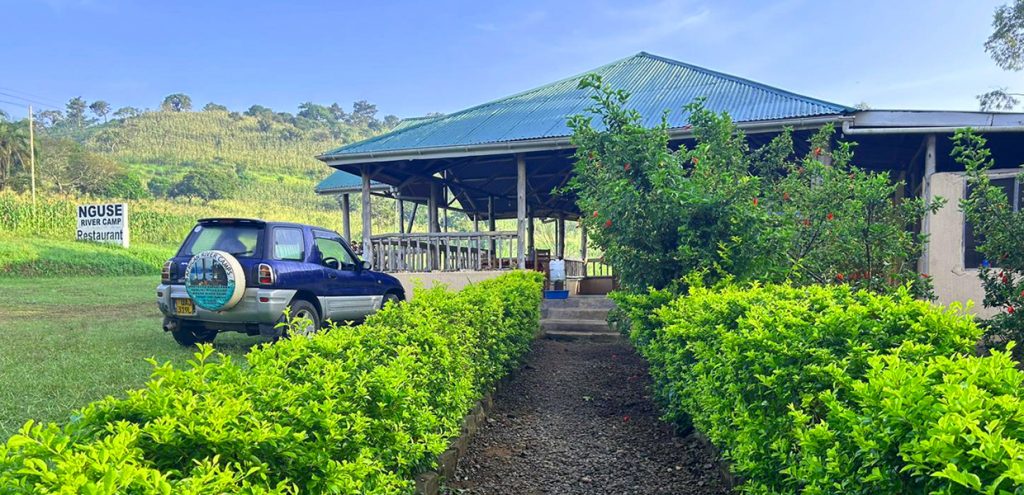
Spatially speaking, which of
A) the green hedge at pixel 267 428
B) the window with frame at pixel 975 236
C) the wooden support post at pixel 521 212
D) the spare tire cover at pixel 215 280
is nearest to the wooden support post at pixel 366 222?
the wooden support post at pixel 521 212

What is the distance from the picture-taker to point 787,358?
7.36 feet

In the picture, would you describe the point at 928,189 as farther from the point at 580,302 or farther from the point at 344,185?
the point at 344,185

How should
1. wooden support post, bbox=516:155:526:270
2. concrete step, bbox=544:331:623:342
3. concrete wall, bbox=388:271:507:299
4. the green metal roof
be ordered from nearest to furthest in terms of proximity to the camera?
concrete step, bbox=544:331:623:342
wooden support post, bbox=516:155:526:270
concrete wall, bbox=388:271:507:299
the green metal roof

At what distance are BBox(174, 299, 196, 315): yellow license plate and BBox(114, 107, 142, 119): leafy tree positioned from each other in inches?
3513

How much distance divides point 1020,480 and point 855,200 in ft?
14.7

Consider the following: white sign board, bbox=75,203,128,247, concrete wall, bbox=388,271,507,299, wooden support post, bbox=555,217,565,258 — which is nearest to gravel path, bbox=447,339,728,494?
concrete wall, bbox=388,271,507,299

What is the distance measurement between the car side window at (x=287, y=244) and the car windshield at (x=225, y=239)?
201mm

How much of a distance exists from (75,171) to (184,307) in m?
43.7

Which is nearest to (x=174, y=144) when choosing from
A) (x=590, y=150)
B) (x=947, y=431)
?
(x=590, y=150)

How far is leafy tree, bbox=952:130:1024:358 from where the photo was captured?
4.91m

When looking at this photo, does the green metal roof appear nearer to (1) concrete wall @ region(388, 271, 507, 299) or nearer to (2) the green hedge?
(1) concrete wall @ region(388, 271, 507, 299)

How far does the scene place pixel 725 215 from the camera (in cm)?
473

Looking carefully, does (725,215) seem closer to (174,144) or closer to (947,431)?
(947,431)

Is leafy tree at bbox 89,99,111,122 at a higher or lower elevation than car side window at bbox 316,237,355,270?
higher
